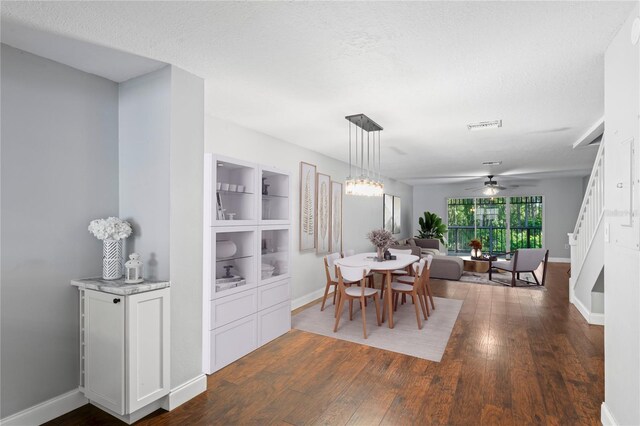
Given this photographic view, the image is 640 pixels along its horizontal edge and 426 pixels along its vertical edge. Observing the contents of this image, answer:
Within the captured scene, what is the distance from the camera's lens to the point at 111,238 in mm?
2303

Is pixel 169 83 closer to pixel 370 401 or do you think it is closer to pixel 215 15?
pixel 215 15

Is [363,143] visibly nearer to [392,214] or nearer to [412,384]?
[412,384]

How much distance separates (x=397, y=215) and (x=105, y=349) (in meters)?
8.09

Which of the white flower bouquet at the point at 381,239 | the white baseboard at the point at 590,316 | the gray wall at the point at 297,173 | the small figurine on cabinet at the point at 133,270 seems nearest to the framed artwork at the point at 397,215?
the gray wall at the point at 297,173

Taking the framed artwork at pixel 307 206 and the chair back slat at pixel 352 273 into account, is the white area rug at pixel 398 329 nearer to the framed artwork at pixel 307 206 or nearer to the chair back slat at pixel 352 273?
the chair back slat at pixel 352 273

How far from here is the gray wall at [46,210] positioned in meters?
2.02

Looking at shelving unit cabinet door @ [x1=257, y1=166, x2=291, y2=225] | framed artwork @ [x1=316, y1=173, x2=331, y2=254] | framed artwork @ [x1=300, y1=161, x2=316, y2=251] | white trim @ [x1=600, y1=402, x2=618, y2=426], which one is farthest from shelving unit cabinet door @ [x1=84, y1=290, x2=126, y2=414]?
framed artwork @ [x1=316, y1=173, x2=331, y2=254]

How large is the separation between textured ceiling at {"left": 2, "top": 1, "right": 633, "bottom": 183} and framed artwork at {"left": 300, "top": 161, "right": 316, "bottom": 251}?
127 centimetres

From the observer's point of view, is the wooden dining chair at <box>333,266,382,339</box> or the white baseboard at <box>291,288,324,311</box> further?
the white baseboard at <box>291,288,324,311</box>

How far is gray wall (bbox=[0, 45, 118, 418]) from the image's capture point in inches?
79.5

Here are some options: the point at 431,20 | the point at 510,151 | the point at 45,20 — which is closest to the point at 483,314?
the point at 510,151

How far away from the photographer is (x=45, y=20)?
1.79 metres

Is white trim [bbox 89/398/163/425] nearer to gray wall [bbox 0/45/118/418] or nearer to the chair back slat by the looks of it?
gray wall [bbox 0/45/118/418]

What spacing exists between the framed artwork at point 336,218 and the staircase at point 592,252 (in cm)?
351
